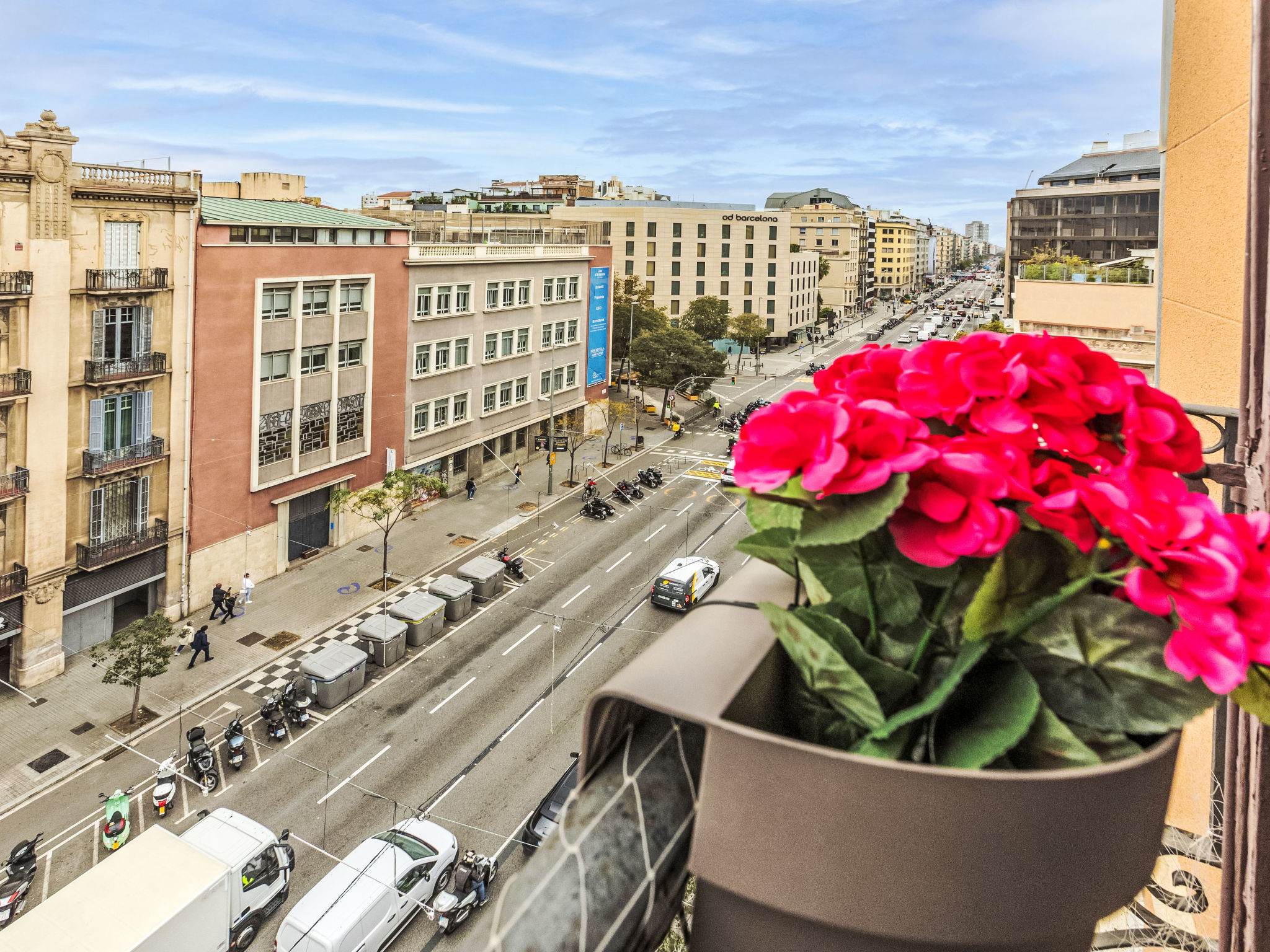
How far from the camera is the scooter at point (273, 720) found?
18812 millimetres

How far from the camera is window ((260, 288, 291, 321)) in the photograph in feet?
83.9

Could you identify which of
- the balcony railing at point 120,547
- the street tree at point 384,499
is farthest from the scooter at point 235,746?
the street tree at point 384,499

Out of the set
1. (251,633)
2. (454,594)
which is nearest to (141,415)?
(251,633)

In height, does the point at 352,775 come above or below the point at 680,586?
below

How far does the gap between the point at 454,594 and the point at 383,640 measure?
3.14 metres

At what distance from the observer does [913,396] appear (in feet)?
5.42

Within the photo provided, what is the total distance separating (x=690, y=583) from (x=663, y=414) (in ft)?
85.0

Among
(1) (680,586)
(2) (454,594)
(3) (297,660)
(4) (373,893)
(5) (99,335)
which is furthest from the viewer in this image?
(1) (680,586)

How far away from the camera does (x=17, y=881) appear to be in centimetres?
1423

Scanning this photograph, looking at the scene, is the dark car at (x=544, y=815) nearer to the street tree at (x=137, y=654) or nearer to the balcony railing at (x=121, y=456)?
the street tree at (x=137, y=654)

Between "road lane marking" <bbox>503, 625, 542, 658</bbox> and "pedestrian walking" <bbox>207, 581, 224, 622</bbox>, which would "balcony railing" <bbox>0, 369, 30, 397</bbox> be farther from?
"road lane marking" <bbox>503, 625, 542, 658</bbox>

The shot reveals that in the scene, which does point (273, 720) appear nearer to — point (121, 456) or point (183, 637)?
point (183, 637)

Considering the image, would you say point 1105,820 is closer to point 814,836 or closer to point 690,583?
point 814,836

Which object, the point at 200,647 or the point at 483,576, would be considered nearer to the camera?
the point at 200,647
